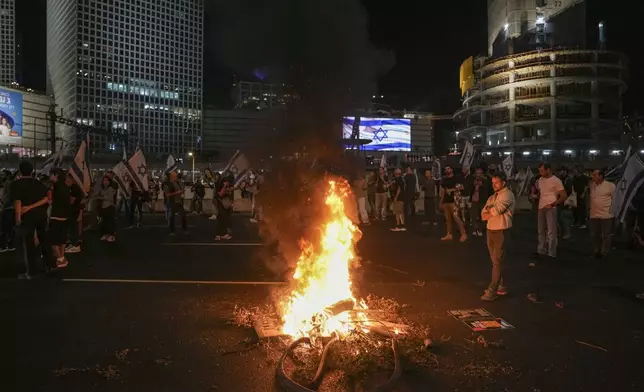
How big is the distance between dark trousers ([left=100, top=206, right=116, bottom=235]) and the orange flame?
815 centimetres

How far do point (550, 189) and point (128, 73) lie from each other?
110056 mm

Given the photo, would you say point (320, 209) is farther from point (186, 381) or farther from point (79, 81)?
point (79, 81)

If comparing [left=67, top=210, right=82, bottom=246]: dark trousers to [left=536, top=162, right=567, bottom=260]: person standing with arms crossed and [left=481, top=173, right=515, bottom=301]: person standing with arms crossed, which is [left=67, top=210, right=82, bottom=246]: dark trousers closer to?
[left=481, top=173, right=515, bottom=301]: person standing with arms crossed

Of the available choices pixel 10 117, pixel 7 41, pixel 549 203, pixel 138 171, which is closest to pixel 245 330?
pixel 549 203

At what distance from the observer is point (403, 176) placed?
15.4 meters

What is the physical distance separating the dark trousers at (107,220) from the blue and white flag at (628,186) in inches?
454

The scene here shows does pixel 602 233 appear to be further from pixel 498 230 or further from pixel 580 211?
pixel 580 211

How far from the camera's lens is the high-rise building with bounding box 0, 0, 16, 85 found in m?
116

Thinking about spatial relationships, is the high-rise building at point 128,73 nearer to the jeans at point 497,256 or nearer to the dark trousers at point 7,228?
the dark trousers at point 7,228

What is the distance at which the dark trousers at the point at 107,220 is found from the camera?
40.4ft

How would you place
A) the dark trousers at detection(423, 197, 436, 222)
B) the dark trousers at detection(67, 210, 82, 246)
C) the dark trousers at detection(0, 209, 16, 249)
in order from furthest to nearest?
the dark trousers at detection(423, 197, 436, 222) < the dark trousers at detection(67, 210, 82, 246) < the dark trousers at detection(0, 209, 16, 249)

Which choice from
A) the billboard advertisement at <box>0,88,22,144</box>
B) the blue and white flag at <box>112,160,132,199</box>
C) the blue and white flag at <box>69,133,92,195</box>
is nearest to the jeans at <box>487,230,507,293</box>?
→ the blue and white flag at <box>69,133,92,195</box>

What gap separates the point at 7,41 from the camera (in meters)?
117

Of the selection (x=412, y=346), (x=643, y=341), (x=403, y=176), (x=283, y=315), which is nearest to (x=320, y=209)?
(x=283, y=315)
